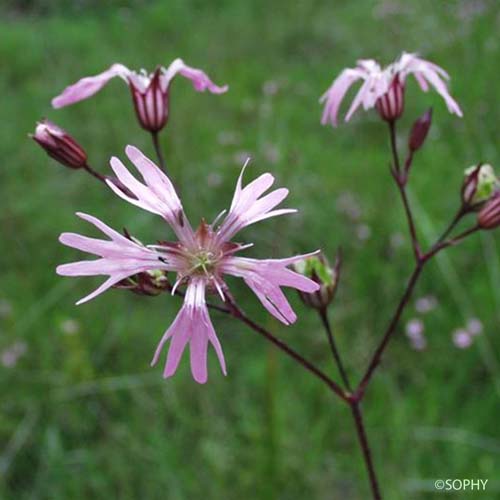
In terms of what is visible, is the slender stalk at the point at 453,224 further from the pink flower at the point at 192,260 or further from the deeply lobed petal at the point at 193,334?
the deeply lobed petal at the point at 193,334

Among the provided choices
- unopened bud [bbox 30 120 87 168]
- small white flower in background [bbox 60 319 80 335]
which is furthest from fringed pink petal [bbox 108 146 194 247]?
small white flower in background [bbox 60 319 80 335]

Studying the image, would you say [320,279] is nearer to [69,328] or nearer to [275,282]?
[275,282]

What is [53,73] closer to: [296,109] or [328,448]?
[296,109]

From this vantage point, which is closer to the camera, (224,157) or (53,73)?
(224,157)

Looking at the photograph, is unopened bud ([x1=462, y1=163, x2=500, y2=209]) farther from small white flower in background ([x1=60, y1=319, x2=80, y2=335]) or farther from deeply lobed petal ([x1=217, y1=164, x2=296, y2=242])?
small white flower in background ([x1=60, y1=319, x2=80, y2=335])

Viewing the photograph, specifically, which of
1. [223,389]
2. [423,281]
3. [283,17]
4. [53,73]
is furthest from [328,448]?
[283,17]

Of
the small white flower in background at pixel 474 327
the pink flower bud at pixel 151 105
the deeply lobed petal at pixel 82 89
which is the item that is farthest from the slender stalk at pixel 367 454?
the small white flower in background at pixel 474 327
